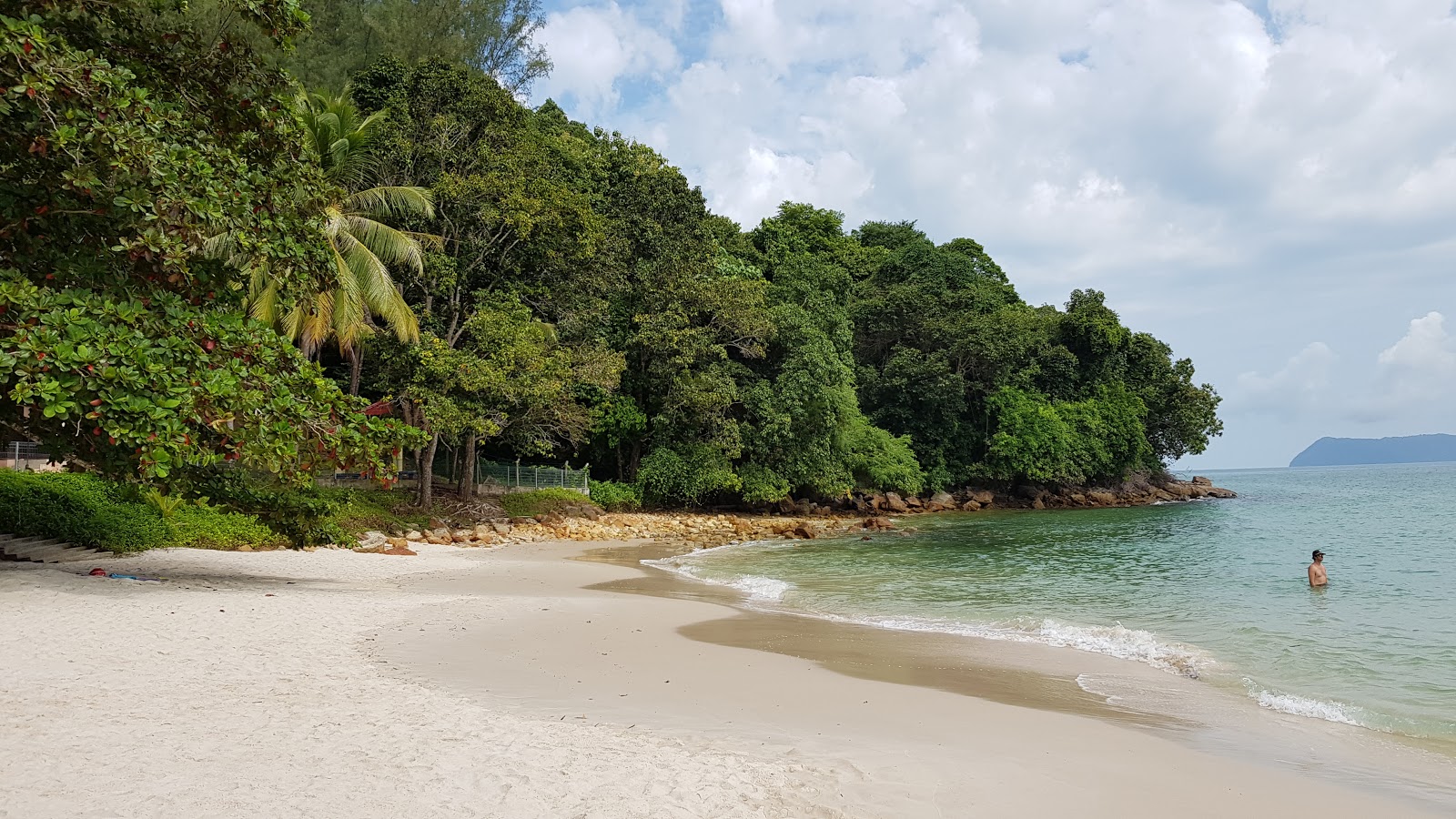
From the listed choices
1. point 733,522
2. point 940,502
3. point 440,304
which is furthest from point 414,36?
point 940,502

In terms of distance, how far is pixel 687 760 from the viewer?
515 centimetres

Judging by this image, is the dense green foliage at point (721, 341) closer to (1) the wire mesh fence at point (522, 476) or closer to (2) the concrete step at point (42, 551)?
(1) the wire mesh fence at point (522, 476)

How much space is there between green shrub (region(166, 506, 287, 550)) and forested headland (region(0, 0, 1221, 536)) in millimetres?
1090

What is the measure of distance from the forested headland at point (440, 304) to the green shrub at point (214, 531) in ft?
3.58

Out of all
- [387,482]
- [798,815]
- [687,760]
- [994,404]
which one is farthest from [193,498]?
[994,404]

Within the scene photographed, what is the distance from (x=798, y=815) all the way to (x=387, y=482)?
671cm

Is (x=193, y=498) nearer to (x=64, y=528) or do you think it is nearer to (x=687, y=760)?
(x=64, y=528)

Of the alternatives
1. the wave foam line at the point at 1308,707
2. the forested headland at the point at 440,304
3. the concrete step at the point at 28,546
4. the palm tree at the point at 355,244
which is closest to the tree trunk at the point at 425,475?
the forested headland at the point at 440,304

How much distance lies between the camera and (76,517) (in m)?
13.7

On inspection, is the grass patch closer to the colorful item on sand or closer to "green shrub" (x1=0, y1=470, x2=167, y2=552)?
"green shrub" (x1=0, y1=470, x2=167, y2=552)

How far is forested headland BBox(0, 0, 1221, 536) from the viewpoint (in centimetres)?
850

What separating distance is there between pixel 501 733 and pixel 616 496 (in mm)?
27313

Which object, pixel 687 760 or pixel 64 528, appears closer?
pixel 687 760

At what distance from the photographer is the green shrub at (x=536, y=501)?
2786 centimetres
